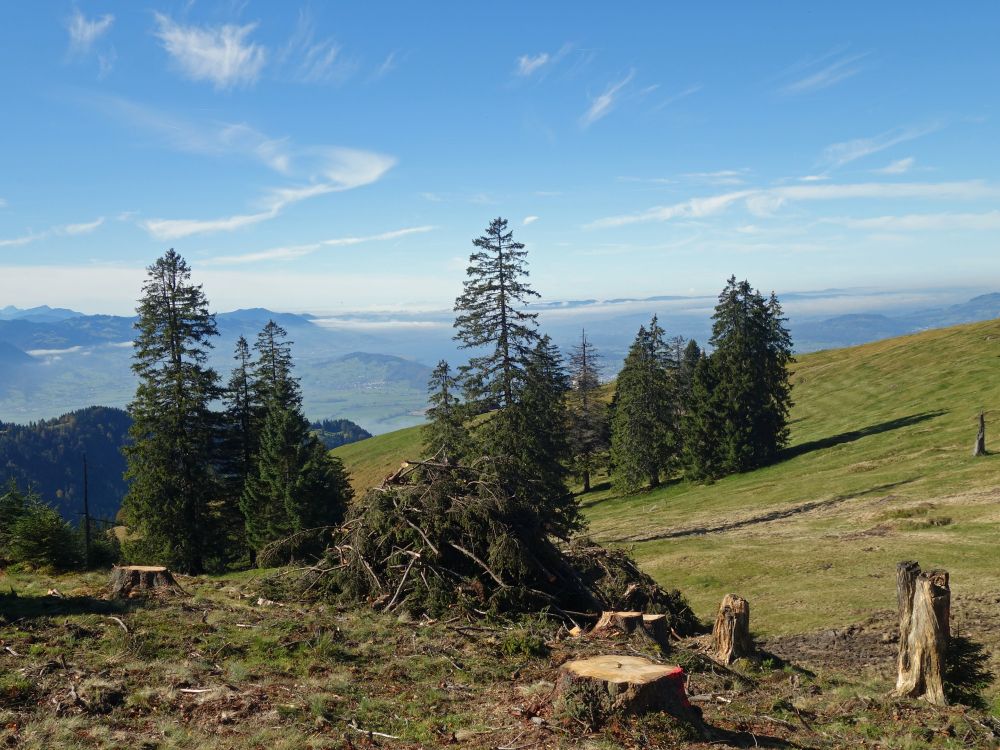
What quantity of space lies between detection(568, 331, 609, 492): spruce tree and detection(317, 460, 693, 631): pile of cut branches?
42881mm

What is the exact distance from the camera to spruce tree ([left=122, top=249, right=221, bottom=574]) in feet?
99.9

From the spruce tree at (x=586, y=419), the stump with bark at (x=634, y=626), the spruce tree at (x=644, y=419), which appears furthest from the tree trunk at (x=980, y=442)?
the stump with bark at (x=634, y=626)

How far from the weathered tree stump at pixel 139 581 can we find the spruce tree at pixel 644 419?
4194 cm

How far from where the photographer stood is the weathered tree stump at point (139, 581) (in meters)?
13.0

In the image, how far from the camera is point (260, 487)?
34344 millimetres

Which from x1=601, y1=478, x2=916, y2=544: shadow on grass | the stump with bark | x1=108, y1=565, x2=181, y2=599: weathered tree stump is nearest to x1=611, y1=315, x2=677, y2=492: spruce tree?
x1=601, y1=478, x2=916, y2=544: shadow on grass

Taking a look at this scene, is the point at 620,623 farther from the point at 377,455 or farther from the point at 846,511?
the point at 377,455

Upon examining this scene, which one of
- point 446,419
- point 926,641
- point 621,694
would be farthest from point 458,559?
point 446,419

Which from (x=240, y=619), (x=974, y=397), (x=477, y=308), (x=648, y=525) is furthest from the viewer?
(x=974, y=397)

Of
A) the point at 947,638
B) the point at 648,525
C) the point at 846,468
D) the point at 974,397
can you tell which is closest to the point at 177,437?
the point at 648,525

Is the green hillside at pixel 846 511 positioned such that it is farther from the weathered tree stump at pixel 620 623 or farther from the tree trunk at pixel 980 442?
the weathered tree stump at pixel 620 623

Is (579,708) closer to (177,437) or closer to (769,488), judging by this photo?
(177,437)

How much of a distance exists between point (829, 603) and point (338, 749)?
586 inches

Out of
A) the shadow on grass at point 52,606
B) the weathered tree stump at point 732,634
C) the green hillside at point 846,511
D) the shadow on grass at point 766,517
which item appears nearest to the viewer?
the weathered tree stump at point 732,634
